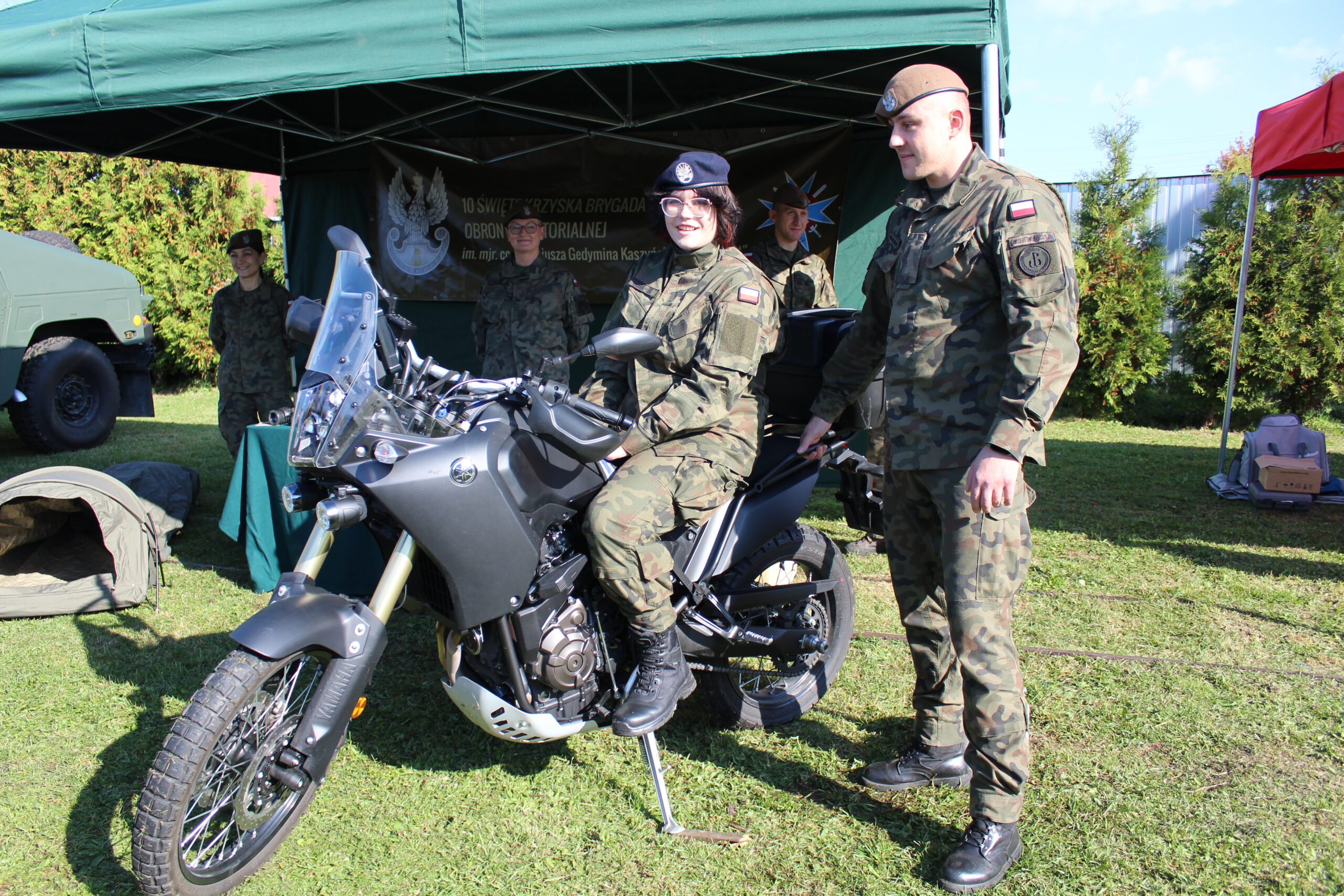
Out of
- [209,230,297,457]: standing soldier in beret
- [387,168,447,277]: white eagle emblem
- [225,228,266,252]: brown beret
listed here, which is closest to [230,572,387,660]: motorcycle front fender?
[209,230,297,457]: standing soldier in beret

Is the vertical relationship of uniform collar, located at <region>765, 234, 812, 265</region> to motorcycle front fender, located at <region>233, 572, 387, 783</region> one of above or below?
above

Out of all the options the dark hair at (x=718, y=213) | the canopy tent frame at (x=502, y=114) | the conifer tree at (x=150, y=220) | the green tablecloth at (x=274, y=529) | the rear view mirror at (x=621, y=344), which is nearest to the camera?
the rear view mirror at (x=621, y=344)

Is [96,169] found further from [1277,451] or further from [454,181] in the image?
[1277,451]

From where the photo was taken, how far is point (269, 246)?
1229cm

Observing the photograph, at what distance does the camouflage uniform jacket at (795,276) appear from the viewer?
4.61 meters

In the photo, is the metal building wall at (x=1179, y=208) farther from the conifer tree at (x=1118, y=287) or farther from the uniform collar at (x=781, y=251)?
the uniform collar at (x=781, y=251)

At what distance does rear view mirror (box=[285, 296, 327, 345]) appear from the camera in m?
2.14

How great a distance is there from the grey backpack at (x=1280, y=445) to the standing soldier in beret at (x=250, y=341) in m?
6.40

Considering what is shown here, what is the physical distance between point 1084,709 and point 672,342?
188 cm

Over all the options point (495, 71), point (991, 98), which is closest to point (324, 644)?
point (495, 71)

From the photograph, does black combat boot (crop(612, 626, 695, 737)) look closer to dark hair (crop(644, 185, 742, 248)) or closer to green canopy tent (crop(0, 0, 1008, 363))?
dark hair (crop(644, 185, 742, 248))

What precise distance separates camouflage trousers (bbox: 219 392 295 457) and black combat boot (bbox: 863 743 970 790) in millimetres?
4395

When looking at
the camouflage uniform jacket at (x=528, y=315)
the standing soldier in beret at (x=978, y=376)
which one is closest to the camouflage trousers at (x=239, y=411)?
the camouflage uniform jacket at (x=528, y=315)

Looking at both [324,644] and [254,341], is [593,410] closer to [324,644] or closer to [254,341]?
[324,644]
